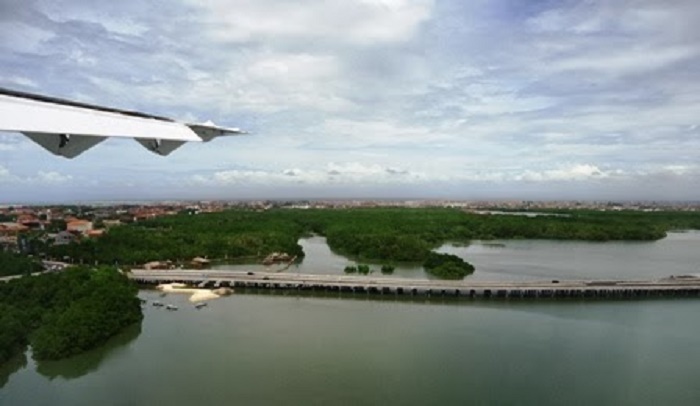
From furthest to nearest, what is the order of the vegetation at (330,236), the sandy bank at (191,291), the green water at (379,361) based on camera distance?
1. the vegetation at (330,236)
2. the sandy bank at (191,291)
3. the green water at (379,361)

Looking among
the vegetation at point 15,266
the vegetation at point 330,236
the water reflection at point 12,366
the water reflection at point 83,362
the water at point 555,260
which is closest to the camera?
the water reflection at point 12,366

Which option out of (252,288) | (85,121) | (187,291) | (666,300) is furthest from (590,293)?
(85,121)

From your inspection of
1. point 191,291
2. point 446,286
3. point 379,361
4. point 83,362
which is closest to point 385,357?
point 379,361

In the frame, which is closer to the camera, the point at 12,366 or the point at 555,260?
the point at 12,366

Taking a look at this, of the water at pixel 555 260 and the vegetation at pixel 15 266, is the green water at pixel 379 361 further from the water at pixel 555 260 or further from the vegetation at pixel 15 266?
the vegetation at pixel 15 266

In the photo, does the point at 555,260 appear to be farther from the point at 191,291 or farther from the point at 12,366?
the point at 12,366

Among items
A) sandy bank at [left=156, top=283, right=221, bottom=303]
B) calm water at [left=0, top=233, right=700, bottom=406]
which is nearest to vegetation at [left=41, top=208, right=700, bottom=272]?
sandy bank at [left=156, top=283, right=221, bottom=303]

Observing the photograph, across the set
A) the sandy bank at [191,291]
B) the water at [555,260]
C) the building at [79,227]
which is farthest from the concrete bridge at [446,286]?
the building at [79,227]
